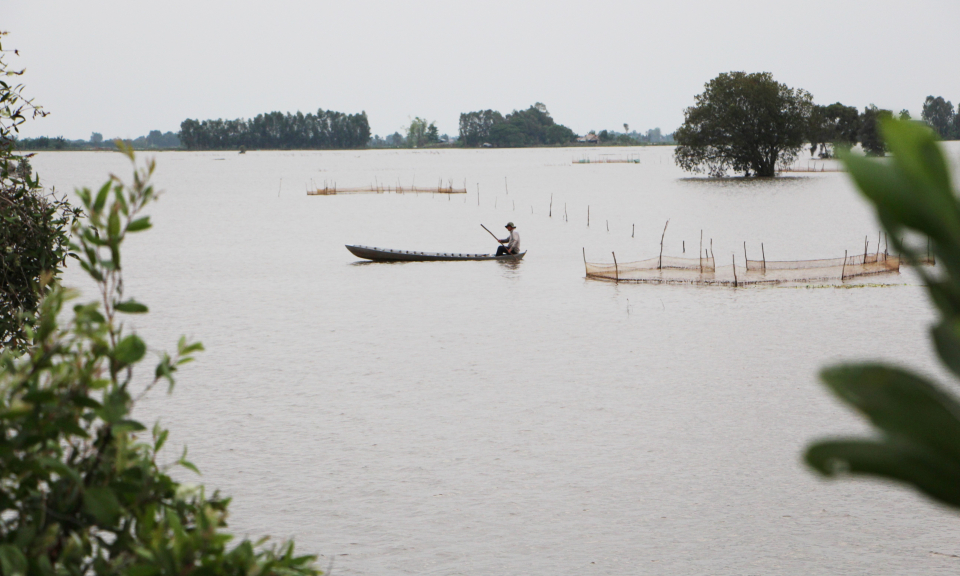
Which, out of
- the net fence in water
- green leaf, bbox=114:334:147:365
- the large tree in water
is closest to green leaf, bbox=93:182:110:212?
green leaf, bbox=114:334:147:365

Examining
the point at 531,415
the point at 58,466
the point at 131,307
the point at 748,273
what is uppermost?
the point at 131,307

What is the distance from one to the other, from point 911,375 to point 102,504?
2359 mm

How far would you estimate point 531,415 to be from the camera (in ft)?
54.6

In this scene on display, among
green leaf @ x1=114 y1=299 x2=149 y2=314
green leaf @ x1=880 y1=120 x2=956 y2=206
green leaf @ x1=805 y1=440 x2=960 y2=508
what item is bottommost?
green leaf @ x1=114 y1=299 x2=149 y2=314

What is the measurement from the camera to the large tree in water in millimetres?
95312

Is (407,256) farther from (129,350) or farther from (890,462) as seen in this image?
(890,462)

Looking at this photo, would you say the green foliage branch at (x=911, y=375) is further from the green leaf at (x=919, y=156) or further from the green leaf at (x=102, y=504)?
the green leaf at (x=102, y=504)

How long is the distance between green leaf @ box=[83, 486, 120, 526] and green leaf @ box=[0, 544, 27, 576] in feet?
1.12

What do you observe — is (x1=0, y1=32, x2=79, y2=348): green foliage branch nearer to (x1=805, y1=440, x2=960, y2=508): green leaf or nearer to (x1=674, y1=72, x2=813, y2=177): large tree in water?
(x1=805, y1=440, x2=960, y2=508): green leaf

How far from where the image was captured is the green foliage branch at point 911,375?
77cm

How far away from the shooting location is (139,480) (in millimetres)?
2781

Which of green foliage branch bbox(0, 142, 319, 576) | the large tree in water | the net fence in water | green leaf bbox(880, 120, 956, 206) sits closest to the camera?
green leaf bbox(880, 120, 956, 206)

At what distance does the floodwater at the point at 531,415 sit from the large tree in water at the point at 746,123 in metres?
58.5

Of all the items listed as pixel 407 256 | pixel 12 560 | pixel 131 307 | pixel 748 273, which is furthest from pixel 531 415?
pixel 407 256
